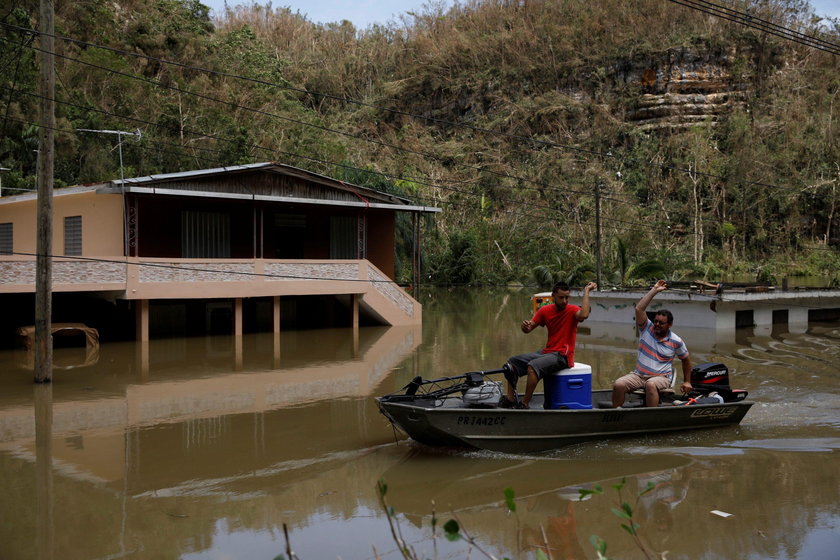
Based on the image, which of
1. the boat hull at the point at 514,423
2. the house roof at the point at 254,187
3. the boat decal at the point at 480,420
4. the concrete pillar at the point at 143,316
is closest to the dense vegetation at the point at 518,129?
the house roof at the point at 254,187

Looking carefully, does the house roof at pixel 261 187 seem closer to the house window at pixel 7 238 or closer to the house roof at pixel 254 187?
the house roof at pixel 254 187

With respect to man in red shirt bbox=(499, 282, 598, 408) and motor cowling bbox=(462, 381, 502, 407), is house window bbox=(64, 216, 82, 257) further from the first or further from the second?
man in red shirt bbox=(499, 282, 598, 408)

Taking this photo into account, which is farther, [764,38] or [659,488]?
[764,38]

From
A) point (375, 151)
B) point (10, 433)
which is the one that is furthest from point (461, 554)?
point (375, 151)

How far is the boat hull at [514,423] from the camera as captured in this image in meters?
9.30

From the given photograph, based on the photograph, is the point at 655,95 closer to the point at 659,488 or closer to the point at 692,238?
the point at 692,238

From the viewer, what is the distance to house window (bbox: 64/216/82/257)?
21969 mm

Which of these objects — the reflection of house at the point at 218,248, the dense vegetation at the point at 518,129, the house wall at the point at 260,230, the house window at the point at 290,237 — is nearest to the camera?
the reflection of house at the point at 218,248

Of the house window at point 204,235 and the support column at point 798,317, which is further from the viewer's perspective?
the support column at point 798,317

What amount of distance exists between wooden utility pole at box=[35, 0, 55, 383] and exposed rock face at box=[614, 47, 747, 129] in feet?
130

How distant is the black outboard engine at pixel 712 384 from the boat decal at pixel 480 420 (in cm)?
343

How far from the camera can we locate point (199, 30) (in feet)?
138

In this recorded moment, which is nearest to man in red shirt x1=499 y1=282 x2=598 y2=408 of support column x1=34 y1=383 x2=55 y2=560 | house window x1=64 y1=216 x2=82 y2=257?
support column x1=34 y1=383 x2=55 y2=560

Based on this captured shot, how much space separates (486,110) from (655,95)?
11.5 metres
